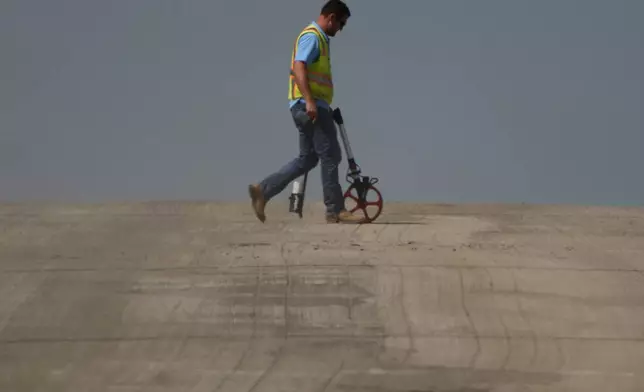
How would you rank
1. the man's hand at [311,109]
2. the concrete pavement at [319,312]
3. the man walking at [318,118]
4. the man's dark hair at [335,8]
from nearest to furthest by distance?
the concrete pavement at [319,312]
the man's hand at [311,109]
the man walking at [318,118]
the man's dark hair at [335,8]

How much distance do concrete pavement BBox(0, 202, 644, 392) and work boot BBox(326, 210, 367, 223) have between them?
0.60m

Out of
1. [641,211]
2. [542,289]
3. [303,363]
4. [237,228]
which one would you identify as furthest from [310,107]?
[641,211]

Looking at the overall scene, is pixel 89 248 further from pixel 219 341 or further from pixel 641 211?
pixel 641 211

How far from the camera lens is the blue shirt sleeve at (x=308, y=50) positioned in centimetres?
585

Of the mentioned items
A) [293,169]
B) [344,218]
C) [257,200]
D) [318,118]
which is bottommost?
[344,218]

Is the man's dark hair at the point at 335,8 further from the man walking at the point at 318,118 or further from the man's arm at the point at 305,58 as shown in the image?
the man's arm at the point at 305,58

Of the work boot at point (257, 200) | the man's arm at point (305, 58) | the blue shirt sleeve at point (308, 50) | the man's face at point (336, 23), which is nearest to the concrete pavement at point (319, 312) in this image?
the work boot at point (257, 200)

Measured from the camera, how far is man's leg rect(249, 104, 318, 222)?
19.5 ft

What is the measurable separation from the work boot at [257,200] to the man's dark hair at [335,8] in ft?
4.03

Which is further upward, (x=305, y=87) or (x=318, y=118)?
(x=305, y=87)

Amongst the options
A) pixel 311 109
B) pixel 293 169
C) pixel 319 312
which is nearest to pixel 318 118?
pixel 311 109

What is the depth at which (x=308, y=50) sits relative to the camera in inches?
230

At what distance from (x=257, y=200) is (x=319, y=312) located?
222 centimetres

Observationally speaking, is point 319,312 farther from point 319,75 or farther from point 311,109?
point 319,75
